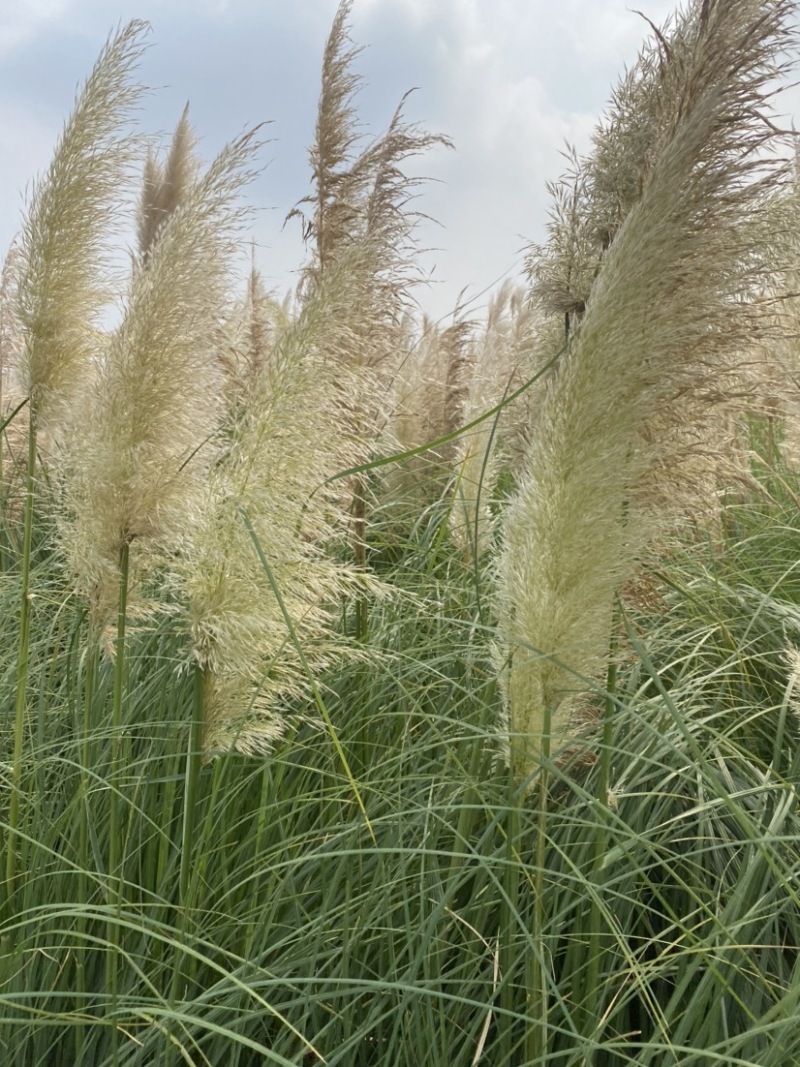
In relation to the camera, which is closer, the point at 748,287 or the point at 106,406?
the point at 748,287

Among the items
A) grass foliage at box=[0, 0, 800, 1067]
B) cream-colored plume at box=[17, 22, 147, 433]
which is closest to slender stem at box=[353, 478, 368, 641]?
grass foliage at box=[0, 0, 800, 1067]

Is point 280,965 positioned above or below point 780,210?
below

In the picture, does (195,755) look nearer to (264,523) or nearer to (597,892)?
(264,523)

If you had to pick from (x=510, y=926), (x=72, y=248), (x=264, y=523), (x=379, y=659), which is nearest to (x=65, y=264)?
(x=72, y=248)

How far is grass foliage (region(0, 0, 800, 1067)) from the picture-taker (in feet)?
5.67

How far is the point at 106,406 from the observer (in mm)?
2094

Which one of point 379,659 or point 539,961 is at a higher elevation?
point 379,659

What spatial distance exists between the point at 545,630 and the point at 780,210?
99 cm

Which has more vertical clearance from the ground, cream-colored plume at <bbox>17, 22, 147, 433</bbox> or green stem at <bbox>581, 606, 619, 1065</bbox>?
cream-colored plume at <bbox>17, 22, 147, 433</bbox>

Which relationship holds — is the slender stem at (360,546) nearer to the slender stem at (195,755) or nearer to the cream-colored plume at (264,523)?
the cream-colored plume at (264,523)

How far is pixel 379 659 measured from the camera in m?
2.86

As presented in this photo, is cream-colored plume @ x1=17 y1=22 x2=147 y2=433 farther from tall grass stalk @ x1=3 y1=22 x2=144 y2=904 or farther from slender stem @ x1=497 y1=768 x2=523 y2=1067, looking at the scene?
slender stem @ x1=497 y1=768 x2=523 y2=1067

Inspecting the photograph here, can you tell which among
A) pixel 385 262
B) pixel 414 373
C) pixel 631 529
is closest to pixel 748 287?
pixel 631 529

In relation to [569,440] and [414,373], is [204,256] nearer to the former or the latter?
[569,440]
